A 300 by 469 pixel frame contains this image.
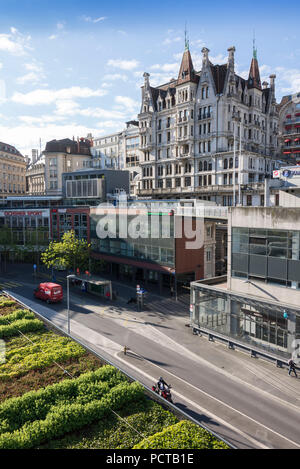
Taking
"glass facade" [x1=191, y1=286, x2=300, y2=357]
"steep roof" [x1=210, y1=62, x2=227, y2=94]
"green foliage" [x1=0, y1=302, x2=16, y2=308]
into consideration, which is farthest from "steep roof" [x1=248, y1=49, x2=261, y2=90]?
"green foliage" [x1=0, y1=302, x2=16, y2=308]

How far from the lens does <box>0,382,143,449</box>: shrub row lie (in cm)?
1317

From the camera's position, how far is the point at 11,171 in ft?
359

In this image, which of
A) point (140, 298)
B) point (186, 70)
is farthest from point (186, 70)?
point (140, 298)

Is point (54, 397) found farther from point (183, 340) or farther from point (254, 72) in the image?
point (254, 72)

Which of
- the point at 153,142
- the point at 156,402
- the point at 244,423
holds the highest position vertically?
the point at 153,142

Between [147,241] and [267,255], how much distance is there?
2202cm

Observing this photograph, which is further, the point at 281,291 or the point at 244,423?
the point at 281,291

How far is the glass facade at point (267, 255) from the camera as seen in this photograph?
1004 inches

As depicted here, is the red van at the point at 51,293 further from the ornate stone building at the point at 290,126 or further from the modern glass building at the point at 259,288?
the ornate stone building at the point at 290,126

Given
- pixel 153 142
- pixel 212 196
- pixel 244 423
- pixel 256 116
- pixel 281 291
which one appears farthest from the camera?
pixel 153 142

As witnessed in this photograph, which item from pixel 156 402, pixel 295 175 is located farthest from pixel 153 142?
pixel 156 402
